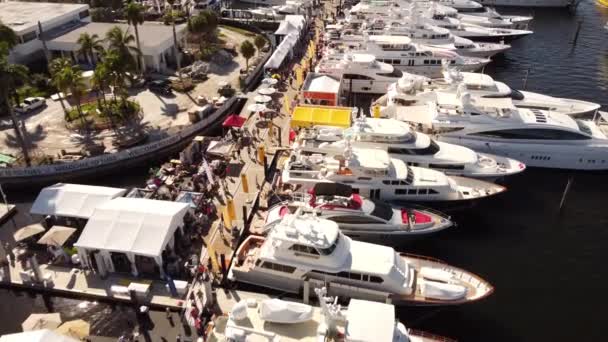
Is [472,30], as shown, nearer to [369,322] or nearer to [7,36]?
[369,322]

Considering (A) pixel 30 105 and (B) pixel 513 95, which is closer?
(B) pixel 513 95

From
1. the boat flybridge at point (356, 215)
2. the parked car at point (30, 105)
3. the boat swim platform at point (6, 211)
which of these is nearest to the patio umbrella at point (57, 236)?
the boat swim platform at point (6, 211)

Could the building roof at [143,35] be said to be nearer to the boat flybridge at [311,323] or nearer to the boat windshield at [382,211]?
the boat windshield at [382,211]

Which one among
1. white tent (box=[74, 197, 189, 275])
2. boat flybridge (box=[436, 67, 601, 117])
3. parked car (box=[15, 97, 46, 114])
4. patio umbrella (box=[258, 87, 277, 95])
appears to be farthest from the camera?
patio umbrella (box=[258, 87, 277, 95])

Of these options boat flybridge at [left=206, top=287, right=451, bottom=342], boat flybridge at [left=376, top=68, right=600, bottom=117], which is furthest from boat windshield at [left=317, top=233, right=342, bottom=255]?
boat flybridge at [left=376, top=68, right=600, bottom=117]

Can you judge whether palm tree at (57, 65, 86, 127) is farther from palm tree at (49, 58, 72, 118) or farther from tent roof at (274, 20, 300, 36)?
tent roof at (274, 20, 300, 36)

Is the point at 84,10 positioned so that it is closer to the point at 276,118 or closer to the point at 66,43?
the point at 66,43

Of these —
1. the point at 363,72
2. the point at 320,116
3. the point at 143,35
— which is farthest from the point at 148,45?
the point at 320,116
